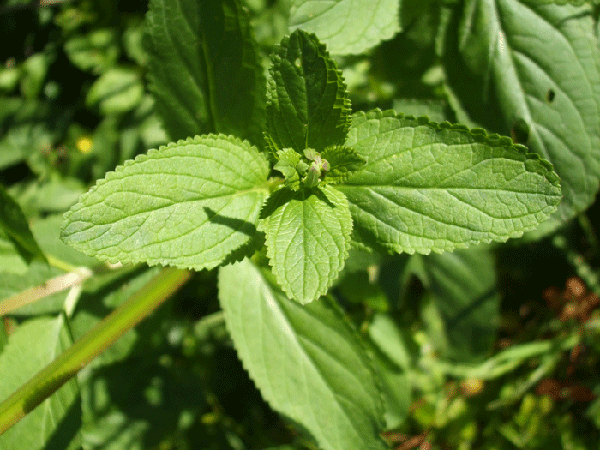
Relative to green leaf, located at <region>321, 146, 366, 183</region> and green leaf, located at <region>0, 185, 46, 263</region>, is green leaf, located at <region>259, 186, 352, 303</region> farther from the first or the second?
green leaf, located at <region>0, 185, 46, 263</region>

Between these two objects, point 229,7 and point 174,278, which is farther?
point 174,278

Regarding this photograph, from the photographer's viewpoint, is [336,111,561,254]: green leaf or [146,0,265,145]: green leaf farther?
[146,0,265,145]: green leaf

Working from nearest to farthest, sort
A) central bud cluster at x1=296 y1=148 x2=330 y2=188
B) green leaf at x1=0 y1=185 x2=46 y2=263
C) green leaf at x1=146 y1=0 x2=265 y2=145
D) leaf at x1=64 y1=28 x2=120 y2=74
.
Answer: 1. central bud cluster at x1=296 y1=148 x2=330 y2=188
2. green leaf at x1=146 y1=0 x2=265 y2=145
3. green leaf at x1=0 y1=185 x2=46 y2=263
4. leaf at x1=64 y1=28 x2=120 y2=74

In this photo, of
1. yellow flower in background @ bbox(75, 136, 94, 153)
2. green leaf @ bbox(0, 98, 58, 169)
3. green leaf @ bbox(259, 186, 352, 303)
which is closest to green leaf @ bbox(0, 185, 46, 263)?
green leaf @ bbox(259, 186, 352, 303)

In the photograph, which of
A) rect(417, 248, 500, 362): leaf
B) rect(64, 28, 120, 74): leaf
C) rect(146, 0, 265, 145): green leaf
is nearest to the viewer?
rect(146, 0, 265, 145): green leaf

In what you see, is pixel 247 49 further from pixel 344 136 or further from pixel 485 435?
pixel 485 435

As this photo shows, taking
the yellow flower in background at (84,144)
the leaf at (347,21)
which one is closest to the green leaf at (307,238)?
the leaf at (347,21)

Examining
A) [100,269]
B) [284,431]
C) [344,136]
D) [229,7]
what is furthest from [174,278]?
[284,431]

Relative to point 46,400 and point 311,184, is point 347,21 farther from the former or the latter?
point 46,400
